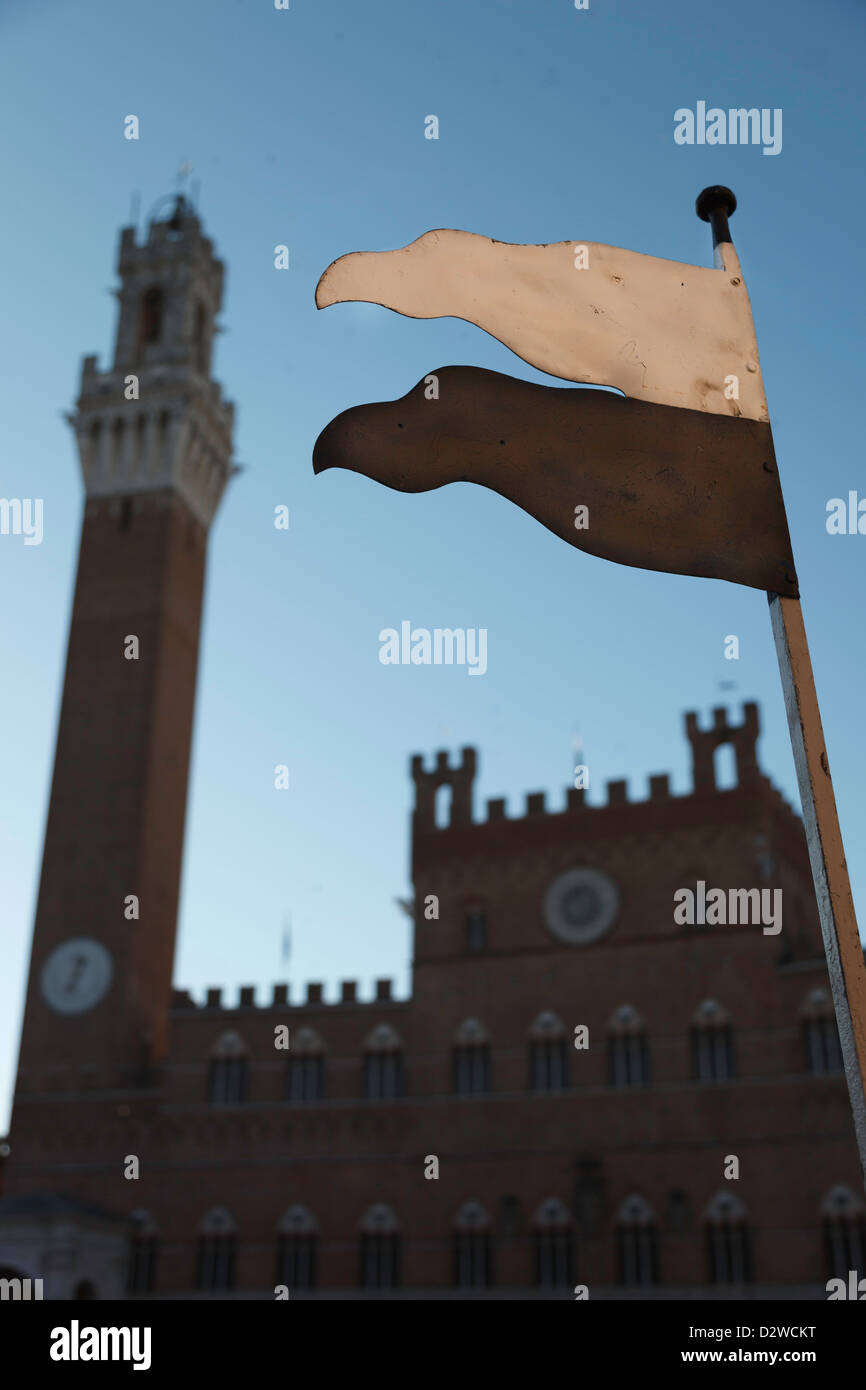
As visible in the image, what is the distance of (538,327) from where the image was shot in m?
5.04

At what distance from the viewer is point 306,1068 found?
32031mm

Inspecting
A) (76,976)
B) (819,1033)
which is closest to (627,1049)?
(819,1033)

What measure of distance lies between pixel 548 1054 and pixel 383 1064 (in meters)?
4.06

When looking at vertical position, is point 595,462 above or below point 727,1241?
below

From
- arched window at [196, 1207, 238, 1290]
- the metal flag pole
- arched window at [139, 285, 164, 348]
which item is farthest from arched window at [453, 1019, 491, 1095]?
the metal flag pole

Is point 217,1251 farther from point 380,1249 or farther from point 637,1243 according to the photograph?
point 637,1243

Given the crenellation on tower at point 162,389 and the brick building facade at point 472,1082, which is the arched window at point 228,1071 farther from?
the crenellation on tower at point 162,389

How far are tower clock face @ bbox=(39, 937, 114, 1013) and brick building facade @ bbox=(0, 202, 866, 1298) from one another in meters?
0.06

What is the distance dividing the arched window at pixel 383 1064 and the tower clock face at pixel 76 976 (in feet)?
24.1

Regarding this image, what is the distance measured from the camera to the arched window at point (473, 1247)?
2858 cm

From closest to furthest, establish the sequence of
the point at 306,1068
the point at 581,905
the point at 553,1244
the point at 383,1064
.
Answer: the point at 553,1244 < the point at 581,905 < the point at 383,1064 < the point at 306,1068
